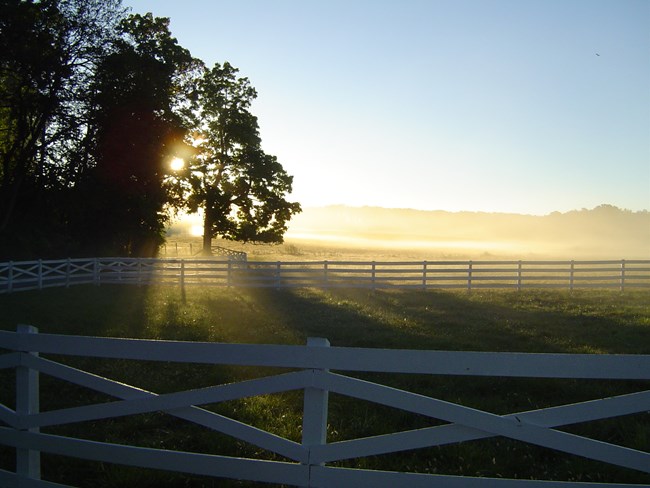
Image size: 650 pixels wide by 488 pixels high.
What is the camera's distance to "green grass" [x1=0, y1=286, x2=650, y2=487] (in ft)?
17.8

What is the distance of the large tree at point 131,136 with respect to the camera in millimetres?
30359

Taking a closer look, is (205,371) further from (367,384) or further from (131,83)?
(131,83)

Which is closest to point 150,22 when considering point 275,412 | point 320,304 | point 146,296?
point 146,296

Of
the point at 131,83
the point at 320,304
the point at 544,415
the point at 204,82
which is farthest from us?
the point at 204,82

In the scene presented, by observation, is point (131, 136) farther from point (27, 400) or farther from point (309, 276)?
point (27, 400)

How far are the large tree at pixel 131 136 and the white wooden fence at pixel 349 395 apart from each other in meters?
27.7

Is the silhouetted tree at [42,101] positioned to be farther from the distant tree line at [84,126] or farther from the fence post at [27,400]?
the fence post at [27,400]

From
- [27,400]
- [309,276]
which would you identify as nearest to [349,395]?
[27,400]

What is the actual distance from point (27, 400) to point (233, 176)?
122 feet

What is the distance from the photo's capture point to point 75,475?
5.16m

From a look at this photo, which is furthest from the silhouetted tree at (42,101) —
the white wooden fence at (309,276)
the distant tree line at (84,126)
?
the white wooden fence at (309,276)

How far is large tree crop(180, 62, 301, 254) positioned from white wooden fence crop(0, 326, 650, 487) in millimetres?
36315

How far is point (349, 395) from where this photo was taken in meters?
3.32

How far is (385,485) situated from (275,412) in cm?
350
